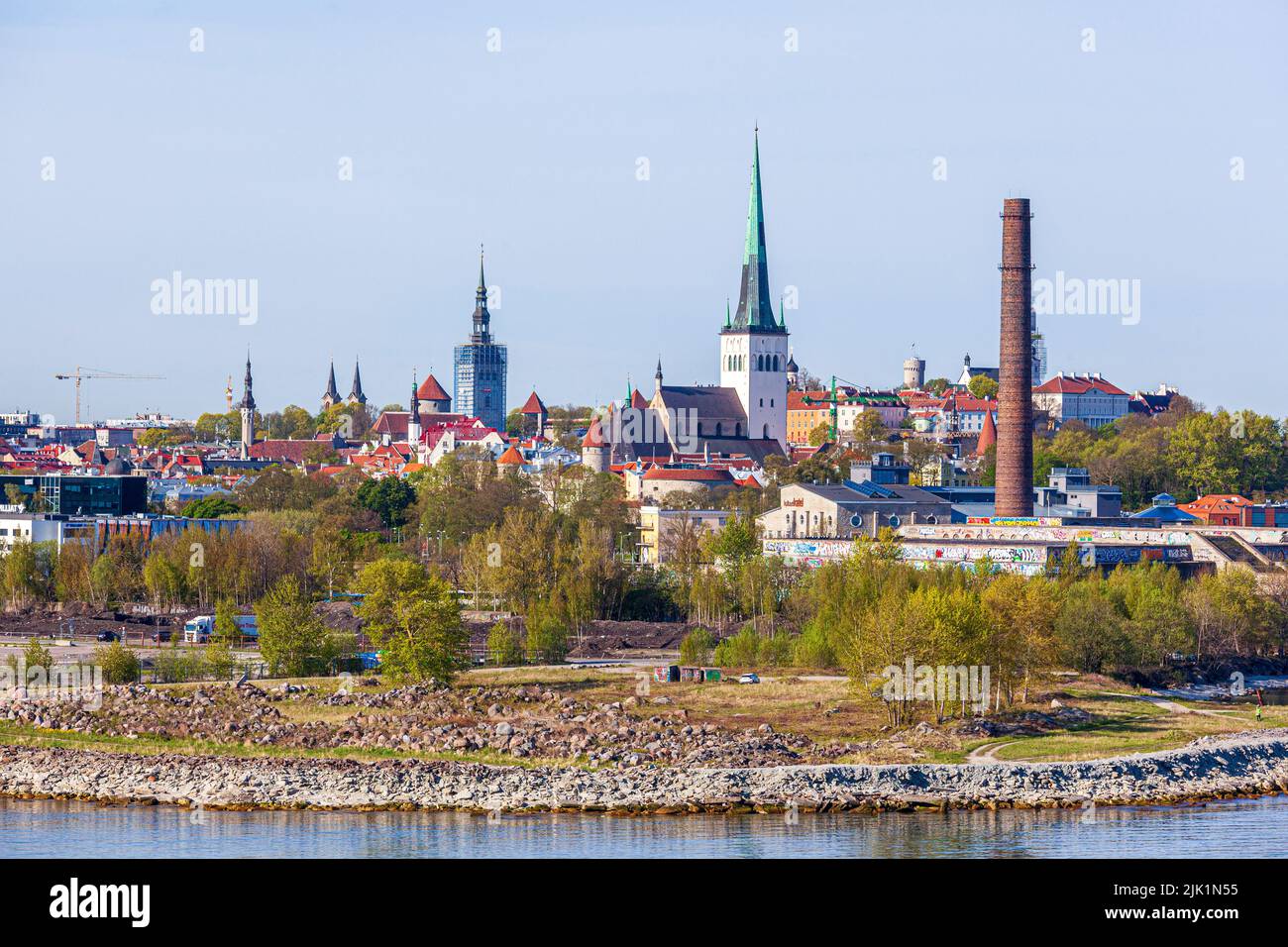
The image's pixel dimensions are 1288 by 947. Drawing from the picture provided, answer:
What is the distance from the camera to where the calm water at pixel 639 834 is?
1366 inches

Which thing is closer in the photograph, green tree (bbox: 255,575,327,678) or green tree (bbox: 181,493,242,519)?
green tree (bbox: 255,575,327,678)

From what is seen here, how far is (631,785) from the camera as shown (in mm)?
39938

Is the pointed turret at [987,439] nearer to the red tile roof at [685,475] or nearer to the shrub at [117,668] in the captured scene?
the red tile roof at [685,475]

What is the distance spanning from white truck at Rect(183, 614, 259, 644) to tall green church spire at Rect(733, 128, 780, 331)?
279 ft

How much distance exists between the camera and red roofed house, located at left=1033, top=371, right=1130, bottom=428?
188 metres

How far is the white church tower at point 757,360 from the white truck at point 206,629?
94032 millimetres

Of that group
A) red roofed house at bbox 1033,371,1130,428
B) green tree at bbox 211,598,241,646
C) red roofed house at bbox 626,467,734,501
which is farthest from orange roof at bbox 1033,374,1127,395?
green tree at bbox 211,598,241,646

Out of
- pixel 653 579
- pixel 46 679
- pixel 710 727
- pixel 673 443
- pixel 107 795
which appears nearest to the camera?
pixel 107 795

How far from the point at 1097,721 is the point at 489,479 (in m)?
67.9

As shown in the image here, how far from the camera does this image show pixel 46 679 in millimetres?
55188

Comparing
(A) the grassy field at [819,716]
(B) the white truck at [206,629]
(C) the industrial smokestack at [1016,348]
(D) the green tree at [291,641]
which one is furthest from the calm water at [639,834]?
(C) the industrial smokestack at [1016,348]

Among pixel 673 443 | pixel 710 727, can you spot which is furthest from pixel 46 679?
pixel 673 443

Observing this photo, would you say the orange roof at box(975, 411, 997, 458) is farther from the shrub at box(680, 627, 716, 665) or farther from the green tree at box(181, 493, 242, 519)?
the shrub at box(680, 627, 716, 665)
